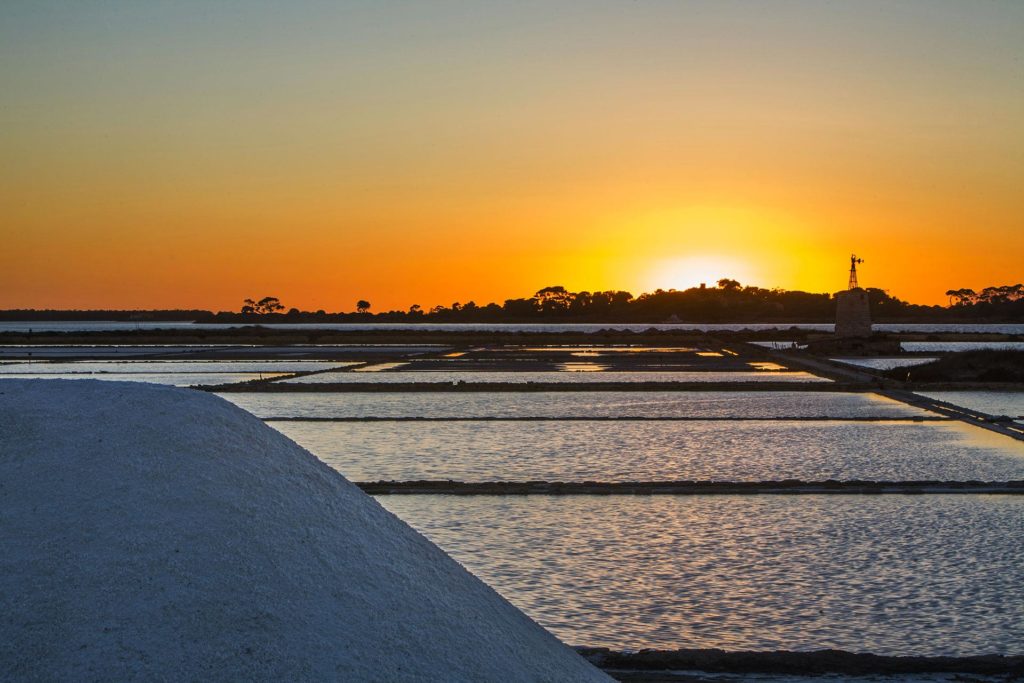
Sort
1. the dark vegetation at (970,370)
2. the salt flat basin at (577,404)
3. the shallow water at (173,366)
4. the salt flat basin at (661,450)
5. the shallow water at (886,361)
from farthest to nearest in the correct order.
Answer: the shallow water at (886,361)
the shallow water at (173,366)
the dark vegetation at (970,370)
the salt flat basin at (577,404)
the salt flat basin at (661,450)

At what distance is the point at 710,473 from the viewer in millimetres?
8641

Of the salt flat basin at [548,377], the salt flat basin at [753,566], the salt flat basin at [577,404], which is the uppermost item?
the salt flat basin at [548,377]

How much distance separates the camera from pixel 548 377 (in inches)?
846

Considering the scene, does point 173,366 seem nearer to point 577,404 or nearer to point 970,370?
point 577,404

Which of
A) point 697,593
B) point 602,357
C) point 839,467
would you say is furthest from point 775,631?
point 602,357

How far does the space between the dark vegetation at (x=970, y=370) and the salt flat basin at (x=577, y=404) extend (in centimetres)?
367

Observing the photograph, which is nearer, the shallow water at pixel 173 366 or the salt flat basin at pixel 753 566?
the salt flat basin at pixel 753 566

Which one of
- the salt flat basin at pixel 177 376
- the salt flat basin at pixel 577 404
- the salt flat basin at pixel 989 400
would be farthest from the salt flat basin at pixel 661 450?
the salt flat basin at pixel 177 376

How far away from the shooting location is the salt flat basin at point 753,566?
14.0 feet

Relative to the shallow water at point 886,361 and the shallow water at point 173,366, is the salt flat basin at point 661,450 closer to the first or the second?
the shallow water at point 173,366

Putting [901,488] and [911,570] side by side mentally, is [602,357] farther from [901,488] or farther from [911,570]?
[911,570]

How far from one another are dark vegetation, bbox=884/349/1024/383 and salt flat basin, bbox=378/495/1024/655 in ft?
44.7

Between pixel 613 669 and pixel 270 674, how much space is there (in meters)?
1.84

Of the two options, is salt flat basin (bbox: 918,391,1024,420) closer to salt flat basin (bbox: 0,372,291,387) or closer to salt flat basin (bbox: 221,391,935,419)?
salt flat basin (bbox: 221,391,935,419)
